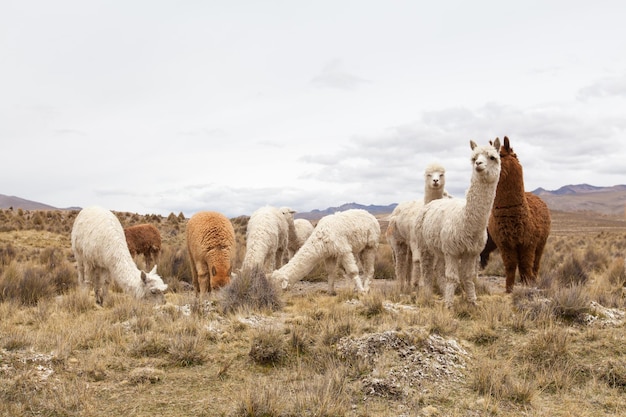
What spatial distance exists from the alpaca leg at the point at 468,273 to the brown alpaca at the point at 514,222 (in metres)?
1.72

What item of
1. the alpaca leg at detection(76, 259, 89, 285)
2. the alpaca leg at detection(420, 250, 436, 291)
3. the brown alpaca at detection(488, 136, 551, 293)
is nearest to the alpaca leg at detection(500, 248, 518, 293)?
the brown alpaca at detection(488, 136, 551, 293)

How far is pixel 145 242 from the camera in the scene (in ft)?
53.5

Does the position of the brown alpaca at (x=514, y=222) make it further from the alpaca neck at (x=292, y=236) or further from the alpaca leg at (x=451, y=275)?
the alpaca neck at (x=292, y=236)

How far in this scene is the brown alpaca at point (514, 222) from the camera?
9719mm

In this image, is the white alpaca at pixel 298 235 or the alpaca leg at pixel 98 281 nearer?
the alpaca leg at pixel 98 281

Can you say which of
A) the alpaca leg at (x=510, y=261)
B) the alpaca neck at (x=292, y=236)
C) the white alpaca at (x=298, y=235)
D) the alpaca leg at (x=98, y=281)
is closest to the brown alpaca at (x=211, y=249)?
the alpaca leg at (x=98, y=281)

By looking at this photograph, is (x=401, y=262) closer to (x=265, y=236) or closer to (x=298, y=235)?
(x=265, y=236)

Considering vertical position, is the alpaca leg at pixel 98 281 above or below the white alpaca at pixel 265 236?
below

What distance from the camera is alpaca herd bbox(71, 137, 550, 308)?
826 centimetres

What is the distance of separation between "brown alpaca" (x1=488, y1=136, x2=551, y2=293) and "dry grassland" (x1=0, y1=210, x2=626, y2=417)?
1.06 meters

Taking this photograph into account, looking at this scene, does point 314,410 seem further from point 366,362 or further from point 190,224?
point 190,224

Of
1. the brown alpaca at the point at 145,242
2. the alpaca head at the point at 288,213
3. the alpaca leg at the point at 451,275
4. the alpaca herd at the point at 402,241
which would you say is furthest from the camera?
the brown alpaca at the point at 145,242

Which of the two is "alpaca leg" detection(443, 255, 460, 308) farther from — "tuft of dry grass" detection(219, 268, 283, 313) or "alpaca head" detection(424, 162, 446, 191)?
"tuft of dry grass" detection(219, 268, 283, 313)

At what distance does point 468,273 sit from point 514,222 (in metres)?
1.94
